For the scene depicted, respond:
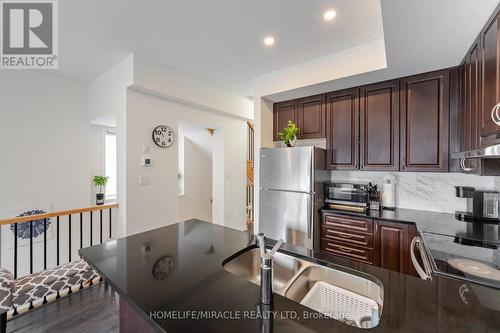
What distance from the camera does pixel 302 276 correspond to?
1191 mm

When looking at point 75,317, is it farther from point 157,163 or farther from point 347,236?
point 347,236

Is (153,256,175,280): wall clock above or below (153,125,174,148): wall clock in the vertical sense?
below

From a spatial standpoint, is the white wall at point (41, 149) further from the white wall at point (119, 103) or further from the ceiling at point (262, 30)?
the ceiling at point (262, 30)

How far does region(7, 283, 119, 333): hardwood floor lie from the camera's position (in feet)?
6.02

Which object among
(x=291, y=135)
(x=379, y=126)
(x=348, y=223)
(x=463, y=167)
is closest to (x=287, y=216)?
(x=348, y=223)

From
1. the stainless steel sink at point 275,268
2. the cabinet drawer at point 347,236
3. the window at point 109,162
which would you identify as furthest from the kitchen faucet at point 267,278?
the window at point 109,162

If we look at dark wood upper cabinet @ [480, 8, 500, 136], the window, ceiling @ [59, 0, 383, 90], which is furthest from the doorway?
dark wood upper cabinet @ [480, 8, 500, 136]

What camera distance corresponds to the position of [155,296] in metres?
0.88

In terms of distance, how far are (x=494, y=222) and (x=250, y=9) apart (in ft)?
9.28

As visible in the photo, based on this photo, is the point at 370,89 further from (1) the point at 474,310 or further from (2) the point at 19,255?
(2) the point at 19,255

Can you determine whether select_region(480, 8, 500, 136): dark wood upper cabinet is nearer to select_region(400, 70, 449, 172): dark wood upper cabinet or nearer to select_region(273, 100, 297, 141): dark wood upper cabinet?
select_region(400, 70, 449, 172): dark wood upper cabinet

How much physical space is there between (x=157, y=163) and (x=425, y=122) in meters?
3.32

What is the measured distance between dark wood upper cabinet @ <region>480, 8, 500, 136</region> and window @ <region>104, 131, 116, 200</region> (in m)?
5.06

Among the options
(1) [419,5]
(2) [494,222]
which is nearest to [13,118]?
(1) [419,5]
